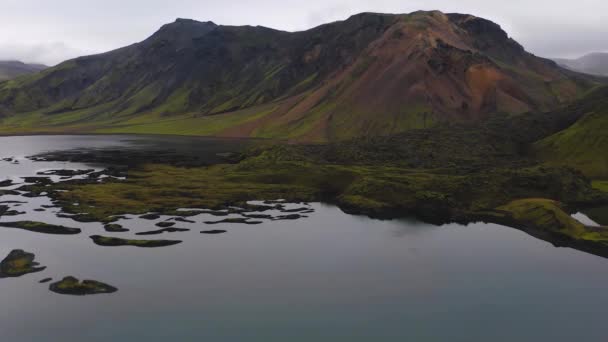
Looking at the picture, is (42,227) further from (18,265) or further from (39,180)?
(39,180)

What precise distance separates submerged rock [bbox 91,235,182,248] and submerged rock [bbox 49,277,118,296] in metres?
14.5

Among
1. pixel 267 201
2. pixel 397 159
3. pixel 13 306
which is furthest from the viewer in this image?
pixel 397 159

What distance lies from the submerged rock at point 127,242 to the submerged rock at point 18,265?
970cm

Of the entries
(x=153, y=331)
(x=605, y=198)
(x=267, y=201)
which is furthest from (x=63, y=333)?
(x=605, y=198)

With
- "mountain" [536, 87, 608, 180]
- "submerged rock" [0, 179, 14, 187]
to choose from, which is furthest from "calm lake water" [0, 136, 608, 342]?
"mountain" [536, 87, 608, 180]

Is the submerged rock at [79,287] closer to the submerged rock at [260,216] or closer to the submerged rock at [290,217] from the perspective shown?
the submerged rock at [260,216]

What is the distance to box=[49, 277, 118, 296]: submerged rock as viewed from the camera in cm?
5597

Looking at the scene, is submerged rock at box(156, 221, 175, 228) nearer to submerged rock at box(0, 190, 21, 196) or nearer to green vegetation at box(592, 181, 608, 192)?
submerged rock at box(0, 190, 21, 196)

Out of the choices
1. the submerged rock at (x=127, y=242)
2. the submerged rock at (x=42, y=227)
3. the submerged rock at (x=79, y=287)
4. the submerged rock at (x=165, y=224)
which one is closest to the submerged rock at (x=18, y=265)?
the submerged rock at (x=79, y=287)

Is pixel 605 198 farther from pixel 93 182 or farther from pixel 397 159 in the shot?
pixel 93 182

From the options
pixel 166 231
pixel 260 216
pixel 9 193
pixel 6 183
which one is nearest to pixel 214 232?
pixel 166 231

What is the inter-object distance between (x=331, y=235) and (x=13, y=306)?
155ft

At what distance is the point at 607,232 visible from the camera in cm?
8094

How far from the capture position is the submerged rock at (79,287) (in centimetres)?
5597
